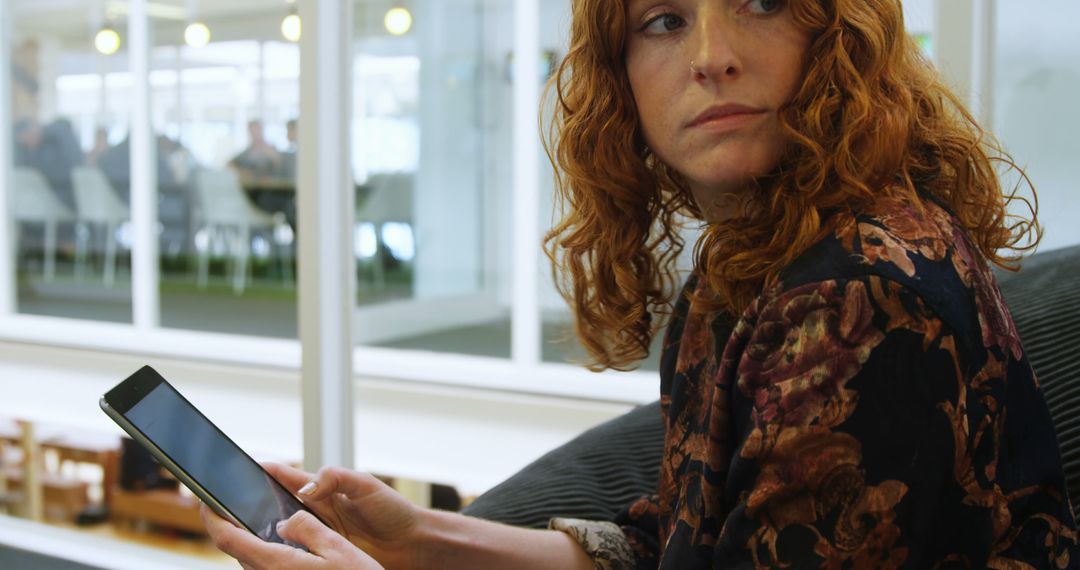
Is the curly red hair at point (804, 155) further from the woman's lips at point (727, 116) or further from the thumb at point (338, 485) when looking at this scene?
the thumb at point (338, 485)

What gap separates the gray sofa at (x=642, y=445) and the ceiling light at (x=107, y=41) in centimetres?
409

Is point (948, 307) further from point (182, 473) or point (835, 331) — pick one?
point (182, 473)

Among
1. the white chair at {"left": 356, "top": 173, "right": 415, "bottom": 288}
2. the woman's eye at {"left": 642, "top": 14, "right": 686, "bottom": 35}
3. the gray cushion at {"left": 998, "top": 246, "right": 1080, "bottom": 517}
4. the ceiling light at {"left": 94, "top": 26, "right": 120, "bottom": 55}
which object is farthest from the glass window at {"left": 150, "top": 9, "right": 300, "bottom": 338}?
the woman's eye at {"left": 642, "top": 14, "right": 686, "bottom": 35}

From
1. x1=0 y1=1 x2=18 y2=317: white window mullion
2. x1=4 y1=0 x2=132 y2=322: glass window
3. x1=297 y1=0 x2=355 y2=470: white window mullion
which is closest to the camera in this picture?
x1=297 y1=0 x2=355 y2=470: white window mullion

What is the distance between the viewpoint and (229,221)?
4859 millimetres

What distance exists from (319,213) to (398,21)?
67.2 inches

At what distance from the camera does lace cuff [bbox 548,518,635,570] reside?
1298 mm

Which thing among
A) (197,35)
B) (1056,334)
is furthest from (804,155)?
(197,35)

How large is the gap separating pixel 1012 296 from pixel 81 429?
15.4ft

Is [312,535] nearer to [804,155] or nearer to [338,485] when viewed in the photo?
[338,485]

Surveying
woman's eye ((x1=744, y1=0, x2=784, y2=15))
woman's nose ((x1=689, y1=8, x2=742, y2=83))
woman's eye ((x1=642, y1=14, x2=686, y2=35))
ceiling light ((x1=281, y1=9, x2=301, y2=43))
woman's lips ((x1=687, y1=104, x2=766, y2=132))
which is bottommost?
woman's lips ((x1=687, y1=104, x2=766, y2=132))

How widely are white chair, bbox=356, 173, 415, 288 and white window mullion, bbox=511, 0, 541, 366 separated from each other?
0.41m

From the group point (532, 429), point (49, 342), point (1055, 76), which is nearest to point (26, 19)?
point (49, 342)

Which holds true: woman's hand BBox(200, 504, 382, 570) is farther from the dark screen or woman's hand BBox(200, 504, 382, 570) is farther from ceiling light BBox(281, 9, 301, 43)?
ceiling light BBox(281, 9, 301, 43)
